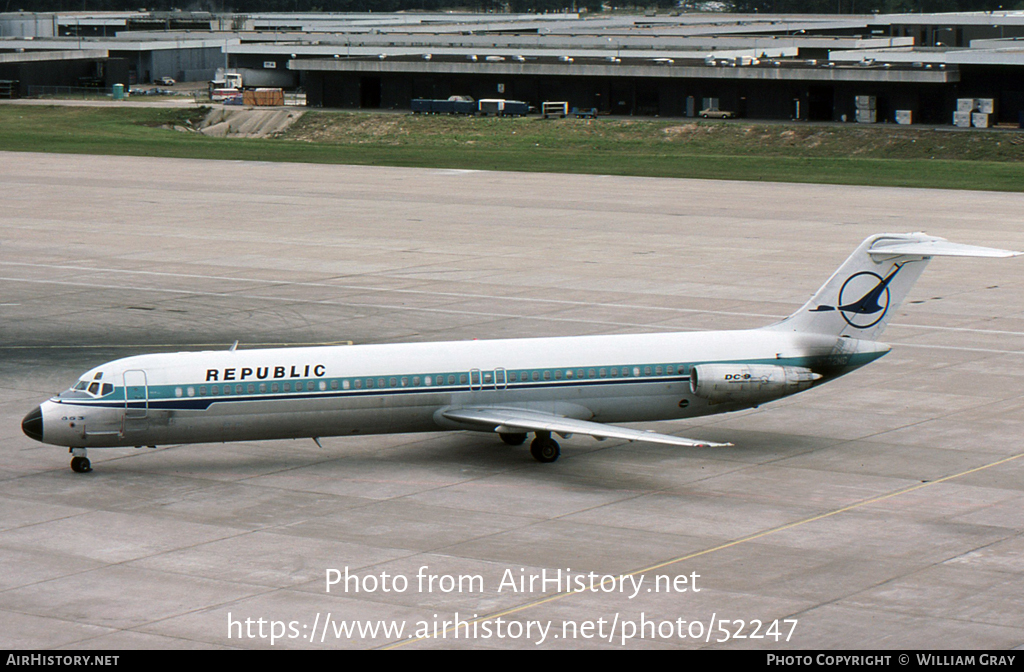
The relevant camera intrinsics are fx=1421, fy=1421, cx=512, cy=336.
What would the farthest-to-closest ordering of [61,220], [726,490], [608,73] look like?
[608,73]
[61,220]
[726,490]

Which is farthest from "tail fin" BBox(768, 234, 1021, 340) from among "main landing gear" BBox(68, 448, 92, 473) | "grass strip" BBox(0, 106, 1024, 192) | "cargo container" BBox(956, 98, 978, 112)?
"cargo container" BBox(956, 98, 978, 112)

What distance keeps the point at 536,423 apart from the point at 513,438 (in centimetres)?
274

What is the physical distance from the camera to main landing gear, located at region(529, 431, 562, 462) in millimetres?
35094

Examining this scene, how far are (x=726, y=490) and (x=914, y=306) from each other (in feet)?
88.3

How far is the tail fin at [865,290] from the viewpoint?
36906 mm

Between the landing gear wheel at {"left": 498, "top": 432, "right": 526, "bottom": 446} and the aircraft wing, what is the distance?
1146mm

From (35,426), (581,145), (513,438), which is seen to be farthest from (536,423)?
(581,145)

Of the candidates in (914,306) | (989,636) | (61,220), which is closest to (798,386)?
(989,636)

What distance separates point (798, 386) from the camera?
36.1 metres

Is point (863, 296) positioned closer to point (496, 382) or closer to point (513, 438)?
point (513, 438)

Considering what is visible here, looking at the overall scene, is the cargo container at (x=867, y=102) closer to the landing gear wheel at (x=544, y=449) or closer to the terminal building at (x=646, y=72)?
the terminal building at (x=646, y=72)

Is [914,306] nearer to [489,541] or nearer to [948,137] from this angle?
[489,541]

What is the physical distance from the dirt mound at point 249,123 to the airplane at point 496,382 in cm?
11065

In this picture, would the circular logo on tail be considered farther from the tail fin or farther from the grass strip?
the grass strip
